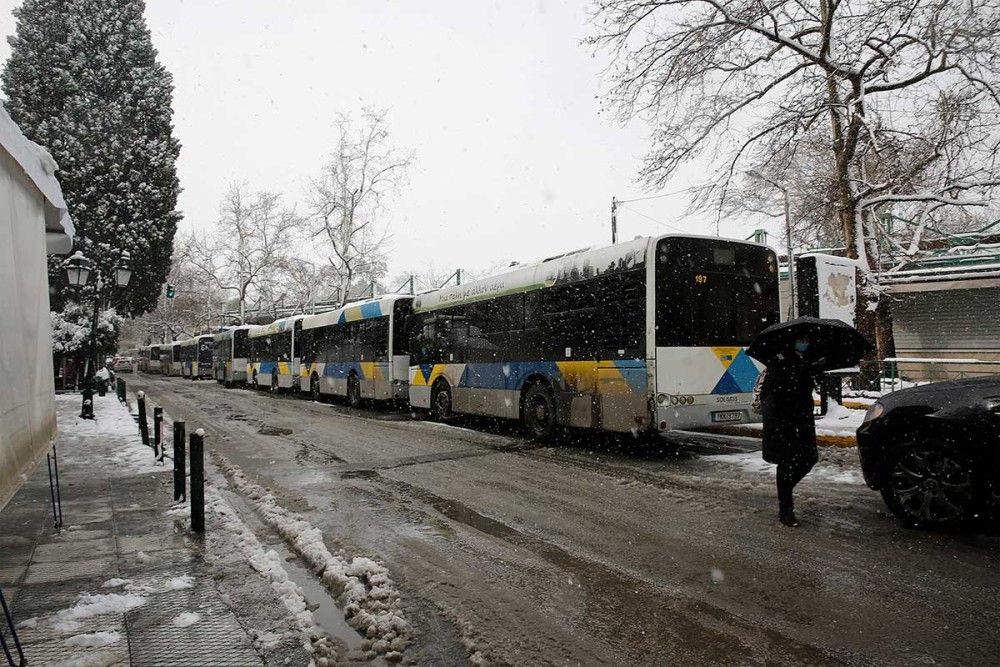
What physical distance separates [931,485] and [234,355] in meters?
34.6

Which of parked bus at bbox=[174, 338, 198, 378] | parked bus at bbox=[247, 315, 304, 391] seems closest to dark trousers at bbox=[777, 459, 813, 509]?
parked bus at bbox=[247, 315, 304, 391]

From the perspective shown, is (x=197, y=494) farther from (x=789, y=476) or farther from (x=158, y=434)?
(x=789, y=476)

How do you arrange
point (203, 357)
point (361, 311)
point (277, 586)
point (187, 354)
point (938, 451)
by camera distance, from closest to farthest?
point (277, 586), point (938, 451), point (361, 311), point (203, 357), point (187, 354)

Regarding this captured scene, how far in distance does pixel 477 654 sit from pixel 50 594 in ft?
9.88

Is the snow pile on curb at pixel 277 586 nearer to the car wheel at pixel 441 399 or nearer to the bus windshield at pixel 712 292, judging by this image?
the bus windshield at pixel 712 292

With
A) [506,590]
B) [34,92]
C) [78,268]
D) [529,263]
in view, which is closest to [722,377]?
[529,263]

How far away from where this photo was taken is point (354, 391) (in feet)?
65.8

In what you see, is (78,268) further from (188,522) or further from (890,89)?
(890,89)

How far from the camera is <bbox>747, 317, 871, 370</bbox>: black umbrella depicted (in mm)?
5852

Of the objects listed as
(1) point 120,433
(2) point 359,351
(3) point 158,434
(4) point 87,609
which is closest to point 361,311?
(2) point 359,351

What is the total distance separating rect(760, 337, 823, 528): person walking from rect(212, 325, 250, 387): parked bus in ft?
106

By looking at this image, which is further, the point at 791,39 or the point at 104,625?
the point at 791,39

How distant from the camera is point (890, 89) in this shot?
17.1 m

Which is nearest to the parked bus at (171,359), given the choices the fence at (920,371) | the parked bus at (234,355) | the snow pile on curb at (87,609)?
the parked bus at (234,355)
